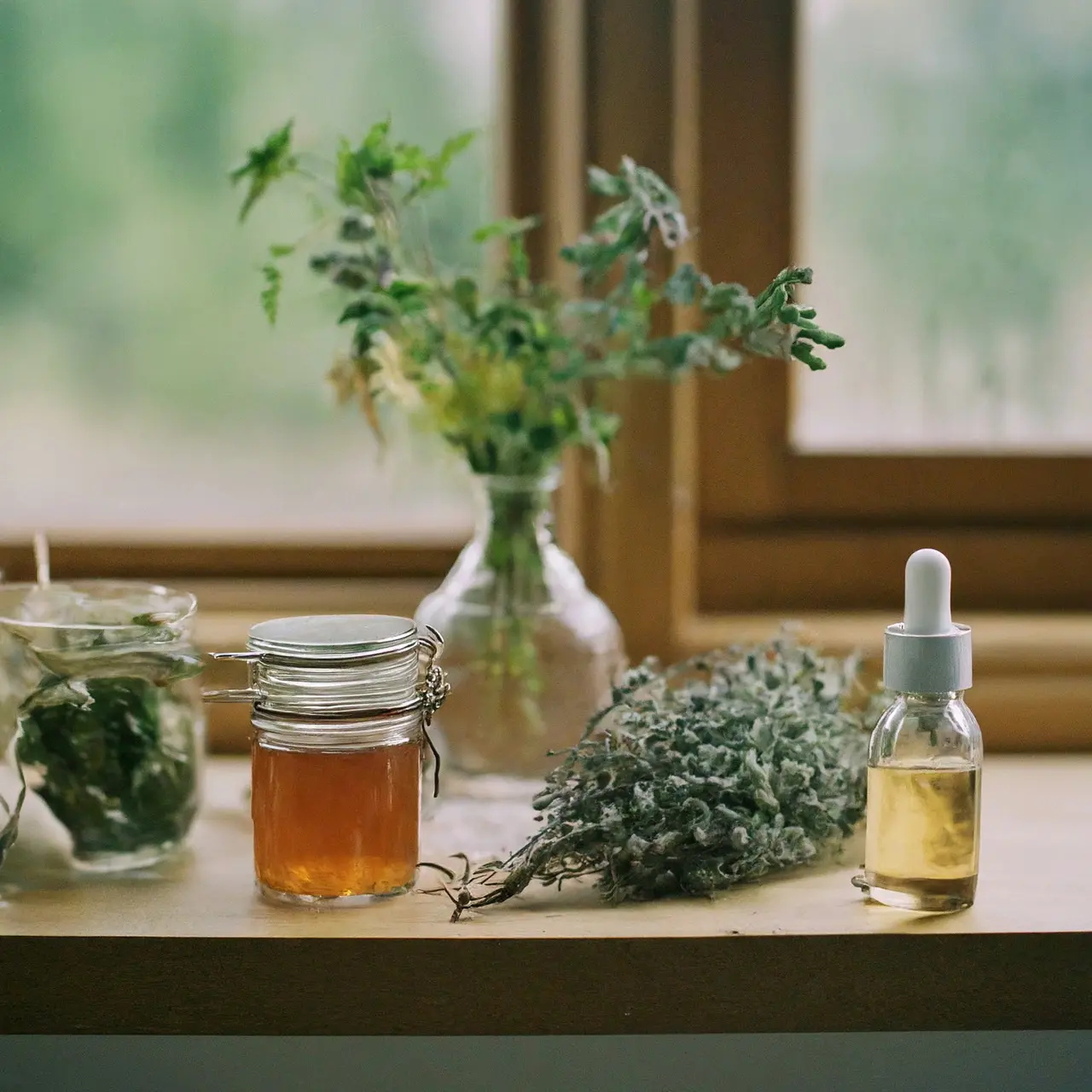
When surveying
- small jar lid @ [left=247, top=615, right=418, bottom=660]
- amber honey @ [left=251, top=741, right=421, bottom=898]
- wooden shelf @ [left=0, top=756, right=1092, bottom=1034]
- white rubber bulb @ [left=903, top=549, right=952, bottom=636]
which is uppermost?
white rubber bulb @ [left=903, top=549, right=952, bottom=636]

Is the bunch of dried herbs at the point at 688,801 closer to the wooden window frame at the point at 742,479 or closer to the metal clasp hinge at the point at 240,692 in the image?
the metal clasp hinge at the point at 240,692

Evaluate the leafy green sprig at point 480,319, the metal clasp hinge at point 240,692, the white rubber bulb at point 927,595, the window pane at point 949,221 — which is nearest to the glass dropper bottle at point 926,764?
the white rubber bulb at point 927,595

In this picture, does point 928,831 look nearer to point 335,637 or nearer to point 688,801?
point 688,801

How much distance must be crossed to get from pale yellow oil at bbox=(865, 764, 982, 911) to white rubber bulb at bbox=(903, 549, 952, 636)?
0.24 feet

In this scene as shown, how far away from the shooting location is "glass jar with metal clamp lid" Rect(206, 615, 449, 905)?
2.38 ft

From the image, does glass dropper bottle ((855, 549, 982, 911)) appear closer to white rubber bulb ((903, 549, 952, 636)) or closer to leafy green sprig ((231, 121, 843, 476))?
white rubber bulb ((903, 549, 952, 636))

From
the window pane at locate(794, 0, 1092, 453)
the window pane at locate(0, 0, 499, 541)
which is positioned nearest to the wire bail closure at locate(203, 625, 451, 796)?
the window pane at locate(0, 0, 499, 541)

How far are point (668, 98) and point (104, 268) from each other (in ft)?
1.64

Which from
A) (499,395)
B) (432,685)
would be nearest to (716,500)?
(499,395)

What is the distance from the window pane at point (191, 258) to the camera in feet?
3.76

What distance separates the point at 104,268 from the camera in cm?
117

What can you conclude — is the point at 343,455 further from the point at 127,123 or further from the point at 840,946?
the point at 840,946

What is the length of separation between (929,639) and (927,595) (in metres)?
0.02

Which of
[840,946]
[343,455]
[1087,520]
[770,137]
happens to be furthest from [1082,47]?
[840,946]
